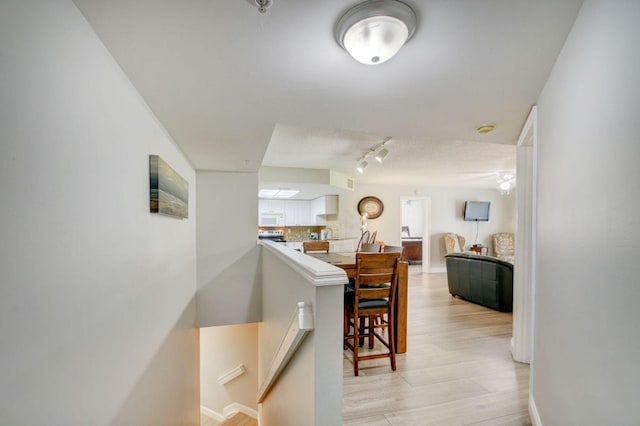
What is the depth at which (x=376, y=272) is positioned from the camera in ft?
7.84

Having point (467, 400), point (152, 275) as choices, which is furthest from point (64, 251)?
point (467, 400)

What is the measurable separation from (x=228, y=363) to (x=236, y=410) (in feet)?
2.69

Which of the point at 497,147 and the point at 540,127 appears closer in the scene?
the point at 540,127

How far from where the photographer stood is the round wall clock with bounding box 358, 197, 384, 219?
260 inches

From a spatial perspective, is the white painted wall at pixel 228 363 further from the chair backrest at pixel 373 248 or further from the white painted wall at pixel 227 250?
the chair backrest at pixel 373 248

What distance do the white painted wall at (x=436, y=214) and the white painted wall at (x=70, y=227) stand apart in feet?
17.3

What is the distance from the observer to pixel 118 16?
2.97ft

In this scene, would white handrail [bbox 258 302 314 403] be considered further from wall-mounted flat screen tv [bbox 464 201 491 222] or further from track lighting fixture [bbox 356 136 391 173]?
wall-mounted flat screen tv [bbox 464 201 491 222]

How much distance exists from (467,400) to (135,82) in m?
2.91

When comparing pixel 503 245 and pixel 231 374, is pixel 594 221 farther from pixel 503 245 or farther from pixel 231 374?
pixel 503 245

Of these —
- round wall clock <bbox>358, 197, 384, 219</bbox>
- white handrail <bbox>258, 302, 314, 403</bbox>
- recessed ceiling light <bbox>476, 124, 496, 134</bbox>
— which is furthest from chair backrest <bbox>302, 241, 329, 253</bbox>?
round wall clock <bbox>358, 197, 384, 219</bbox>

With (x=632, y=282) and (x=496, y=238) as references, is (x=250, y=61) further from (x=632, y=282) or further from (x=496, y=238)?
(x=496, y=238)

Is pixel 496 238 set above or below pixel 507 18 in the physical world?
below

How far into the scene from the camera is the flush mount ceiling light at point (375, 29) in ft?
2.85
